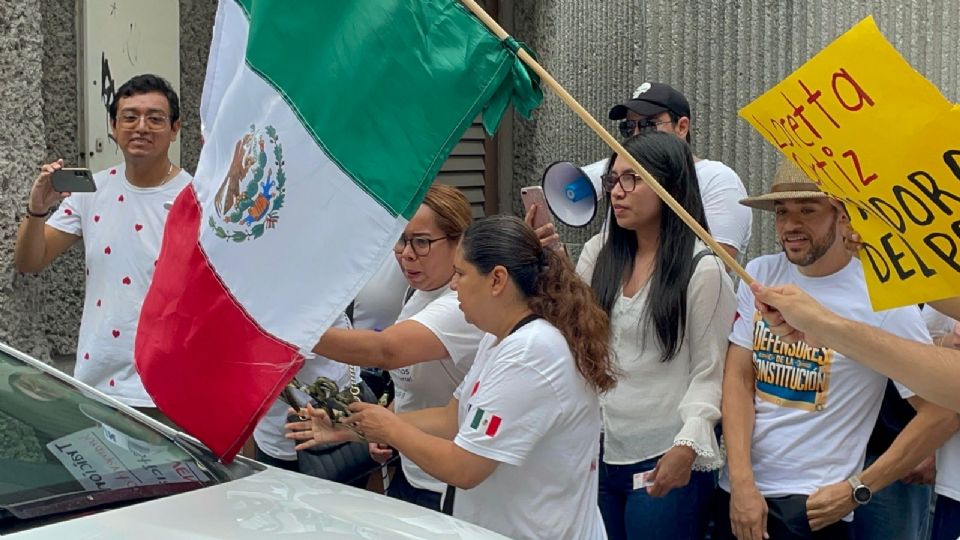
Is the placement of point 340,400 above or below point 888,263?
below

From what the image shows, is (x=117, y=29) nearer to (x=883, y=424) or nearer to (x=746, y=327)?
(x=746, y=327)

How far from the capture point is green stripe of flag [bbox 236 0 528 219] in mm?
3143

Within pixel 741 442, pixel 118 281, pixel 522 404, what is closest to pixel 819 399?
pixel 741 442

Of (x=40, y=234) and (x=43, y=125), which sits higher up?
(x=43, y=125)

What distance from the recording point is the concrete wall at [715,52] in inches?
225

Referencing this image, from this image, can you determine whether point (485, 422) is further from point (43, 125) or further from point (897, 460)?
point (43, 125)

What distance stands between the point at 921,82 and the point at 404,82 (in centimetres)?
123

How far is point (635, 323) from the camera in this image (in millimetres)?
3859

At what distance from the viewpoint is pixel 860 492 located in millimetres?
3523

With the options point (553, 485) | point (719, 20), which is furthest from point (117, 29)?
point (553, 485)

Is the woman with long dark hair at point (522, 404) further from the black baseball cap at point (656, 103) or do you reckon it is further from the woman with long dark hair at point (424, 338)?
the black baseball cap at point (656, 103)

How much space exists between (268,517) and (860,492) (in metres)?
1.72

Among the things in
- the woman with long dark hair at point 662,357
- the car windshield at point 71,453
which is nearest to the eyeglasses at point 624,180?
the woman with long dark hair at point 662,357

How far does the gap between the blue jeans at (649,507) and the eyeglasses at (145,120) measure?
2073mm
